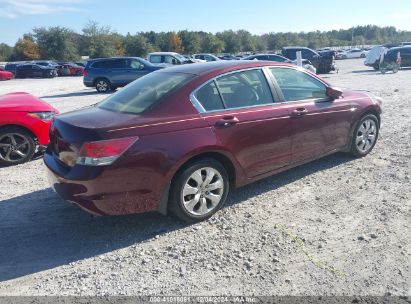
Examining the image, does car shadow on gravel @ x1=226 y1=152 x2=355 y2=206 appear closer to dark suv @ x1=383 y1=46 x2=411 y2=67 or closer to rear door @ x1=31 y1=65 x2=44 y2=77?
dark suv @ x1=383 y1=46 x2=411 y2=67

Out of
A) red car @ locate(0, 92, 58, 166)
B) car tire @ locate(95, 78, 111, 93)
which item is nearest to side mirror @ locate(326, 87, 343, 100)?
red car @ locate(0, 92, 58, 166)

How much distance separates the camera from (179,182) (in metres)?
3.76

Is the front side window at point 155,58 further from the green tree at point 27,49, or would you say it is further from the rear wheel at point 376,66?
the green tree at point 27,49

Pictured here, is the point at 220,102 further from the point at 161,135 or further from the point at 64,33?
the point at 64,33

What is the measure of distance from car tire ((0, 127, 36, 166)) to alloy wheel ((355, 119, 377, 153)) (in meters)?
5.36

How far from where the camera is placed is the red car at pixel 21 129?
20.3ft

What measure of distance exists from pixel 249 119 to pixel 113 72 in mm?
15374

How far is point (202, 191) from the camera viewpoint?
398 centimetres

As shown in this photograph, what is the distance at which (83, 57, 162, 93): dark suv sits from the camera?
59.9 ft

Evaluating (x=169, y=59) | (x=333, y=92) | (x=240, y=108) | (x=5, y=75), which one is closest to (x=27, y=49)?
(x=5, y=75)

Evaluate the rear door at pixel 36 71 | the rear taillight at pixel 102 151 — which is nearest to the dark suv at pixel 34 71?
the rear door at pixel 36 71

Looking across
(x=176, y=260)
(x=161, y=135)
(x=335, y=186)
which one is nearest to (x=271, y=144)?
(x=335, y=186)

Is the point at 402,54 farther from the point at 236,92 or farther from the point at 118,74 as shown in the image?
the point at 236,92

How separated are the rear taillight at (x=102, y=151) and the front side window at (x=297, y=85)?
2256 mm
